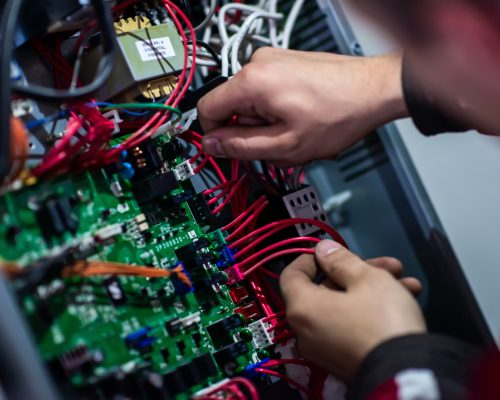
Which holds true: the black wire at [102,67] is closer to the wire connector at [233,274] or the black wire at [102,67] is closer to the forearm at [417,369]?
the wire connector at [233,274]

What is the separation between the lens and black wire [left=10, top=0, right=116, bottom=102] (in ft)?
3.13

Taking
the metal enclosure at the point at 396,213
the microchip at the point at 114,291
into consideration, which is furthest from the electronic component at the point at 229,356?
the metal enclosure at the point at 396,213

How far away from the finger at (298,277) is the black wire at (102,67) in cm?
45

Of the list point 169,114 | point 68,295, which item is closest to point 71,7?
point 169,114

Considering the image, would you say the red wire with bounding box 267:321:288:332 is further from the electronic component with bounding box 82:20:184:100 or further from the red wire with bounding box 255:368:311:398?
the electronic component with bounding box 82:20:184:100

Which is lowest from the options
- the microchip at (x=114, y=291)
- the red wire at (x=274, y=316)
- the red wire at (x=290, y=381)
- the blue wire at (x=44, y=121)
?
the red wire at (x=290, y=381)

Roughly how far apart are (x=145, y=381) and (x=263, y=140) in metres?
0.46

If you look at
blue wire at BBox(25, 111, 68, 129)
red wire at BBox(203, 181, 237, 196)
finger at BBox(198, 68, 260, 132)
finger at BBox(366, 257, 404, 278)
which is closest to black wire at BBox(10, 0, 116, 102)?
blue wire at BBox(25, 111, 68, 129)

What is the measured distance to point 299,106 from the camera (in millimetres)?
1115

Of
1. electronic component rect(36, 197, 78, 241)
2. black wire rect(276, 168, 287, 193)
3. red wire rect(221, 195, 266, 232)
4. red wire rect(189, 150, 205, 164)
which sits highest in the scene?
red wire rect(189, 150, 205, 164)

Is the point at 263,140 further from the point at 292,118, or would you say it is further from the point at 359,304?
the point at 359,304

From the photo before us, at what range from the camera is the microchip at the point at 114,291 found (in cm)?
101

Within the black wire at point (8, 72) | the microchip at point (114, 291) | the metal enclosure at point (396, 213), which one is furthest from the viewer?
the metal enclosure at point (396, 213)

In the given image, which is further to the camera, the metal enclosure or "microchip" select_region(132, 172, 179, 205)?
the metal enclosure
